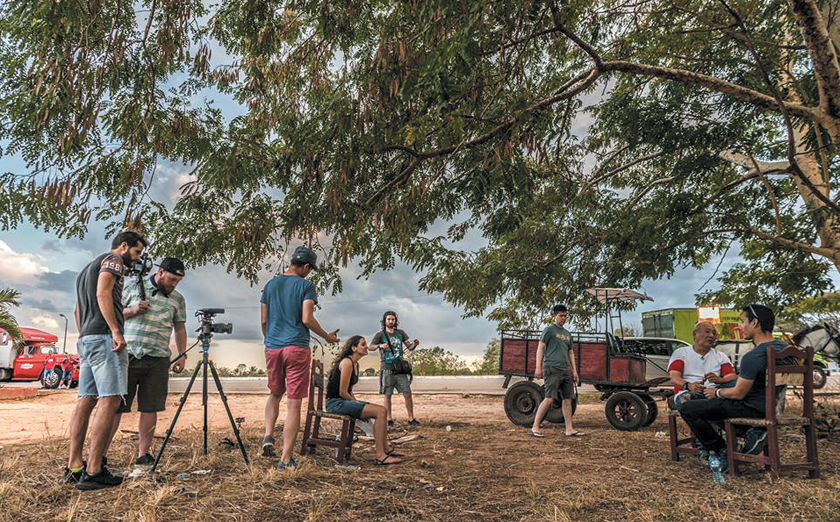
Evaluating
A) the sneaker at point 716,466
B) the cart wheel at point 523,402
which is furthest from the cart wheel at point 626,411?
the sneaker at point 716,466

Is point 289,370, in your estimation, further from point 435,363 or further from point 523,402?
point 435,363

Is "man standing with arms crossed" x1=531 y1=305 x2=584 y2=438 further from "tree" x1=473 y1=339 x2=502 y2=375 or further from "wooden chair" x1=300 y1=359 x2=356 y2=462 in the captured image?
"tree" x1=473 y1=339 x2=502 y2=375

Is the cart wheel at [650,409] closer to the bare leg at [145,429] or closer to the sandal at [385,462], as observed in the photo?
the sandal at [385,462]

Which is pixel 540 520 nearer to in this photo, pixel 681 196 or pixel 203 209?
pixel 203 209

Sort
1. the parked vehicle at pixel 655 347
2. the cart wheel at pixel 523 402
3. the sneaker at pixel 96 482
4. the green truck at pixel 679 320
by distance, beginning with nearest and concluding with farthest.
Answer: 1. the sneaker at pixel 96 482
2. the cart wheel at pixel 523 402
3. the parked vehicle at pixel 655 347
4. the green truck at pixel 679 320

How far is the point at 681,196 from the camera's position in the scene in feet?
35.2

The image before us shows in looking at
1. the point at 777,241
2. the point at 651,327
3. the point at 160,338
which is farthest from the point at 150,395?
the point at 651,327

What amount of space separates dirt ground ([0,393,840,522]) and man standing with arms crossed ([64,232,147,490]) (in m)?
0.22

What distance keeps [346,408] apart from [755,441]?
4.07 meters

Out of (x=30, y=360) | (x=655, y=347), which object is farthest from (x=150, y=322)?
(x=30, y=360)

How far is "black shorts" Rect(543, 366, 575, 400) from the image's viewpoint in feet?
30.1

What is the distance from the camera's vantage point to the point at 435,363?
28578mm

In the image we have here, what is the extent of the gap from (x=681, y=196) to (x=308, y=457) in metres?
7.79

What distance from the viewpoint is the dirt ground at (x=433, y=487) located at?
15.1ft
